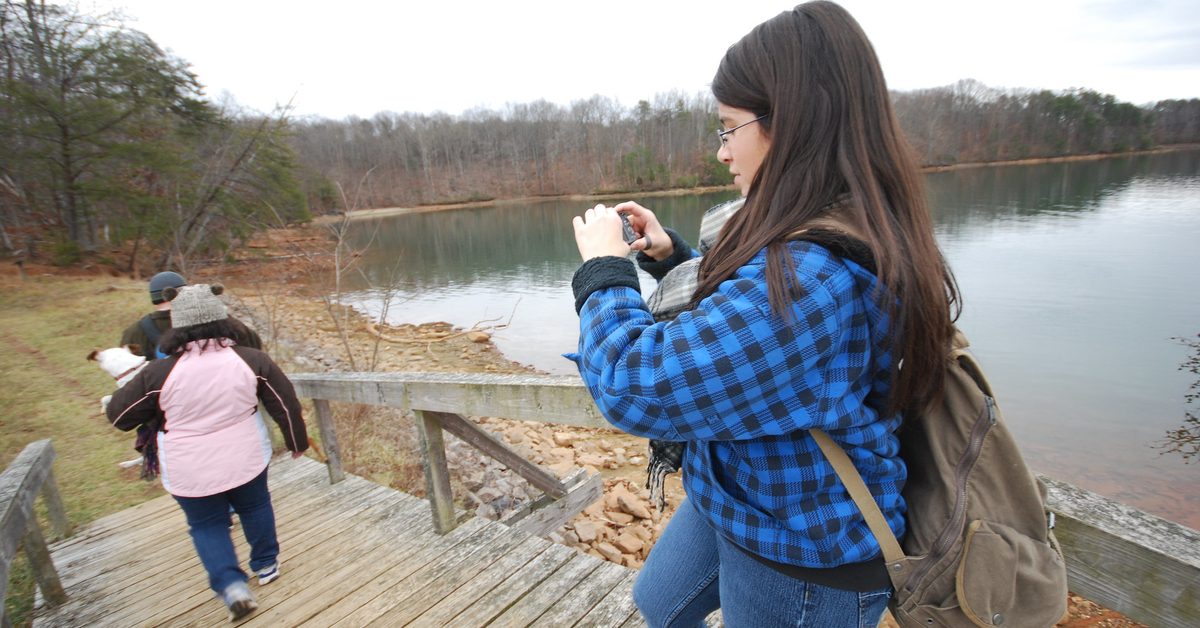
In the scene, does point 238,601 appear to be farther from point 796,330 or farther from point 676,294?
point 796,330

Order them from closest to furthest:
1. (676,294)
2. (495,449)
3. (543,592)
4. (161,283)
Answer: (676,294), (543,592), (495,449), (161,283)

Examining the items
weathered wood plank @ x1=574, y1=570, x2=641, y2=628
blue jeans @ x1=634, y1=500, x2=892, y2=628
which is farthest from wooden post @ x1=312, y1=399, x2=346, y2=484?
blue jeans @ x1=634, y1=500, x2=892, y2=628

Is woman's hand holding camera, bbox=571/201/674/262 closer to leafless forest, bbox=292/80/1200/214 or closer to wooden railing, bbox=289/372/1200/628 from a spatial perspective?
wooden railing, bbox=289/372/1200/628

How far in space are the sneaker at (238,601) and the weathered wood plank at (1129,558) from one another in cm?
263

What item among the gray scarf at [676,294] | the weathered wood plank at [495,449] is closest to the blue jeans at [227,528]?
the weathered wood plank at [495,449]

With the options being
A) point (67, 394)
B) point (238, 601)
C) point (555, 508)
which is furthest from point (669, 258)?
point (67, 394)

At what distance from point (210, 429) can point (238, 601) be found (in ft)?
2.23

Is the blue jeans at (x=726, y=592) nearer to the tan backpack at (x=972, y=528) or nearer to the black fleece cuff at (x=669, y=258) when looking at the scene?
the tan backpack at (x=972, y=528)

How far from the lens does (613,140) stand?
2505 inches

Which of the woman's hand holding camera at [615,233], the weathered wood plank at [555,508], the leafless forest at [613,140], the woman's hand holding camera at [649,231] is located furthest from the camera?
the leafless forest at [613,140]

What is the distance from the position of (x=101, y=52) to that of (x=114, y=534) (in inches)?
846

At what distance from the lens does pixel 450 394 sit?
2.27 meters

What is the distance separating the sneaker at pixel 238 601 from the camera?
7.22 ft

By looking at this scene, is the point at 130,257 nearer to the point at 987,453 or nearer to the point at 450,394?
the point at 450,394
